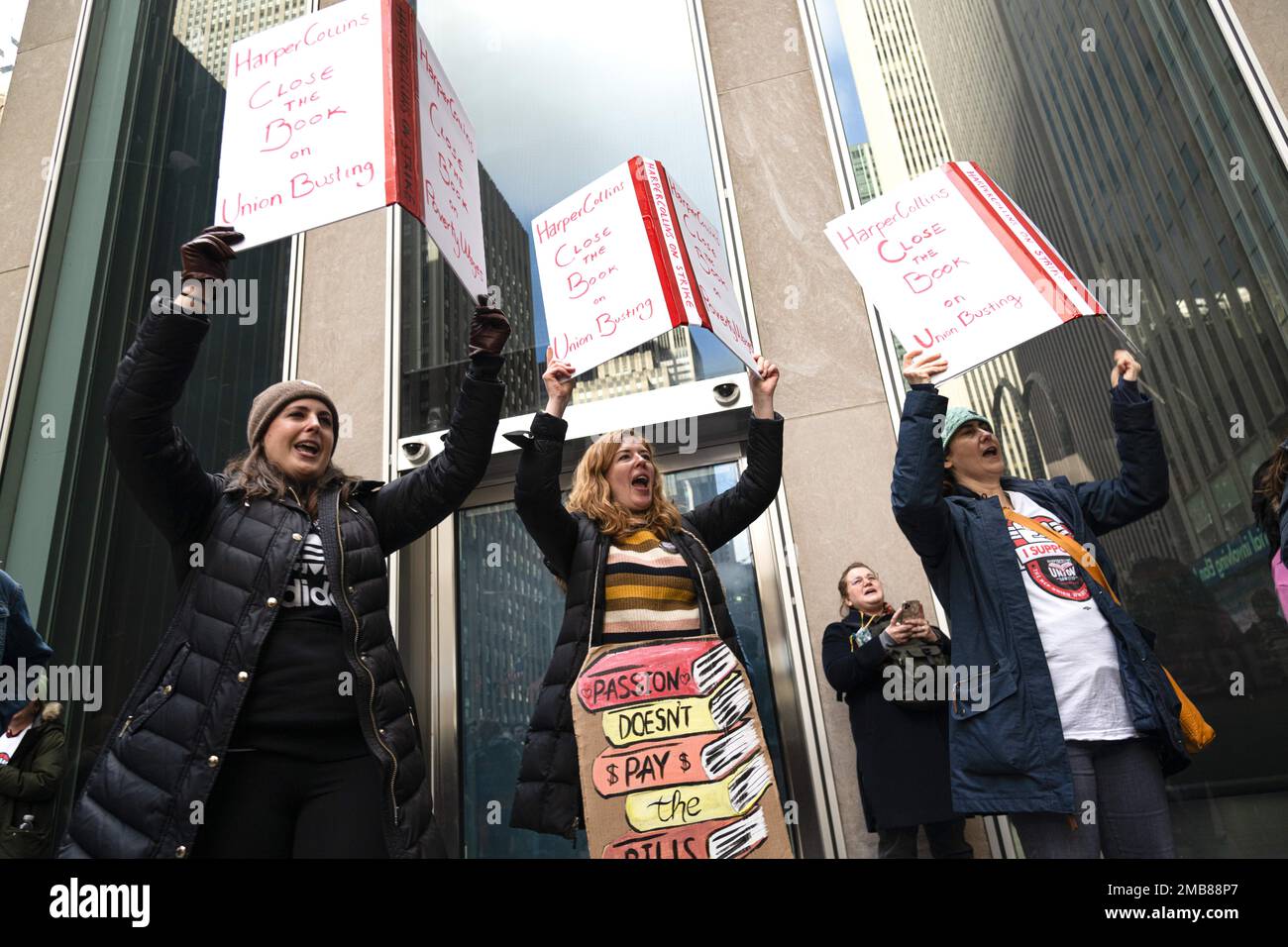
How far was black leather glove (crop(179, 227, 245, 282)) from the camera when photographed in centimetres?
205

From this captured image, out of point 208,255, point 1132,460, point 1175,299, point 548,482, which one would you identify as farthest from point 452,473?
→ point 1175,299

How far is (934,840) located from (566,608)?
1.72 metres

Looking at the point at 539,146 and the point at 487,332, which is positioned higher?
the point at 539,146

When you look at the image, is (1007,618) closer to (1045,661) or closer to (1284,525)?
(1045,661)

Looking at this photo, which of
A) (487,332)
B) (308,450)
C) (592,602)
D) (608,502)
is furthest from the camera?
(608,502)

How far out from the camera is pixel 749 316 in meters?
4.48

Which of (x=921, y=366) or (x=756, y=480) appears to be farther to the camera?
(x=756, y=480)

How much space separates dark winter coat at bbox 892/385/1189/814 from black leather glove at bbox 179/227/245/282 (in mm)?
1824

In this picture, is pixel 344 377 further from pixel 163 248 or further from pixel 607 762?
pixel 607 762

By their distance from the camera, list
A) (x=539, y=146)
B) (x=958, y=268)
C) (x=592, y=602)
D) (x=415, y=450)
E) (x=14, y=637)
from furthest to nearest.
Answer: (x=539, y=146) → (x=415, y=450) → (x=14, y=637) → (x=958, y=268) → (x=592, y=602)

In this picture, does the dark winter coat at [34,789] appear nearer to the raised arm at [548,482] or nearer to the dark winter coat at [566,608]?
the dark winter coat at [566,608]

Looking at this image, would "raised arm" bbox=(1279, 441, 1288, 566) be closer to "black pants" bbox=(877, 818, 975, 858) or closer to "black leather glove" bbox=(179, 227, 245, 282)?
"black pants" bbox=(877, 818, 975, 858)

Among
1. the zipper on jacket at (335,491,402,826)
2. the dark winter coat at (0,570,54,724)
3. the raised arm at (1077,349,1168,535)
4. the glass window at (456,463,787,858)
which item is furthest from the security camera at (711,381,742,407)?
the dark winter coat at (0,570,54,724)

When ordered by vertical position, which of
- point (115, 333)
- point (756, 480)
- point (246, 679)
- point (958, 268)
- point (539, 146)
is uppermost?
point (539, 146)
